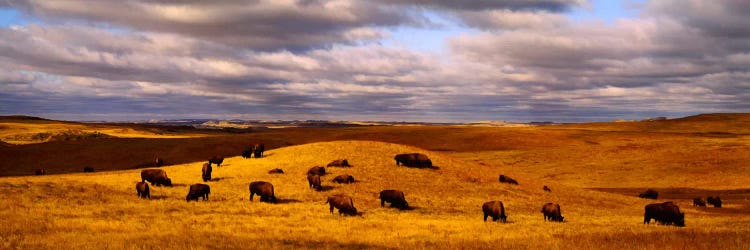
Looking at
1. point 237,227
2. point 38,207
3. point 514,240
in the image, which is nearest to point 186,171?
point 38,207

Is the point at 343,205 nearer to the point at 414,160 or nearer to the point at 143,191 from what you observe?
the point at 143,191

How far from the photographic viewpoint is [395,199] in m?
32.7

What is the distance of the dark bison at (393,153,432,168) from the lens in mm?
44938

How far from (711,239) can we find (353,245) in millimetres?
14533

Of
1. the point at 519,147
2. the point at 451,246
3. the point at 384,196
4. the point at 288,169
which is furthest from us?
the point at 519,147

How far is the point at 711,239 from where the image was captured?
21.0 m

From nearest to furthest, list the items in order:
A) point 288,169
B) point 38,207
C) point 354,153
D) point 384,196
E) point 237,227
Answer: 1. point 237,227
2. point 38,207
3. point 384,196
4. point 288,169
5. point 354,153

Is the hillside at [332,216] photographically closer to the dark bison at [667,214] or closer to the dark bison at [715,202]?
the dark bison at [667,214]

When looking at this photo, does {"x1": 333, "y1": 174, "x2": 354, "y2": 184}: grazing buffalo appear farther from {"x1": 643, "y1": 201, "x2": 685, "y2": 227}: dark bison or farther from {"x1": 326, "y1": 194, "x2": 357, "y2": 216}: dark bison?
{"x1": 643, "y1": 201, "x2": 685, "y2": 227}: dark bison

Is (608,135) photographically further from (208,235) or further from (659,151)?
(208,235)

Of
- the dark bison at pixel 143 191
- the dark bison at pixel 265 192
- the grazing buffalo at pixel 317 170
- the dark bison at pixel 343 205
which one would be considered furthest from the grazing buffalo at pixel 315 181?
the dark bison at pixel 143 191

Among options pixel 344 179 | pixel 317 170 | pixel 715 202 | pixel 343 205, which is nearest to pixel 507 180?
pixel 344 179

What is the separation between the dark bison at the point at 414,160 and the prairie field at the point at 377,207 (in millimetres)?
839

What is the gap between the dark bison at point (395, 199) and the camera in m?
32.6
